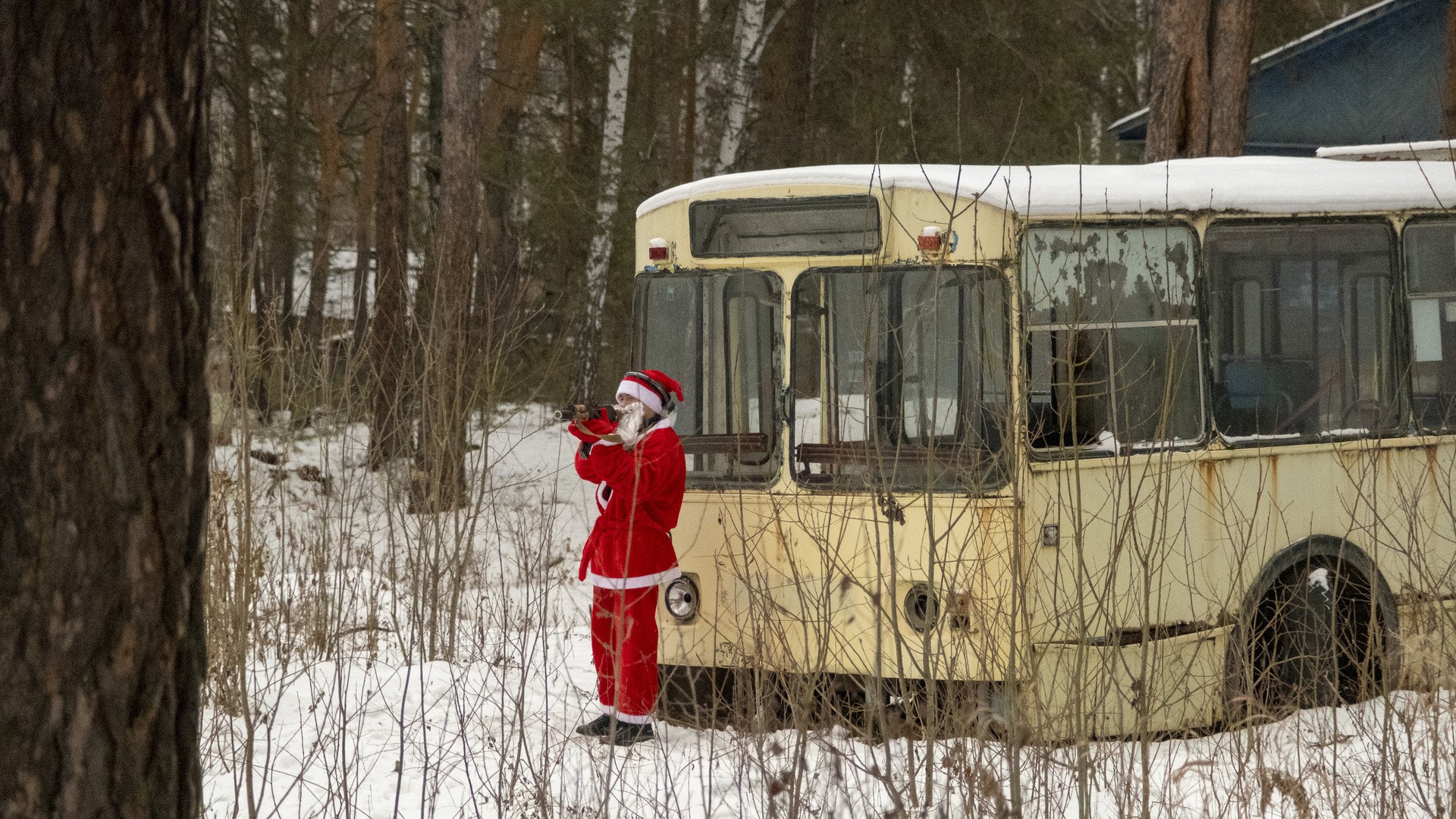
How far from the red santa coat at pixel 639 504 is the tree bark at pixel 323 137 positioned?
12459 millimetres

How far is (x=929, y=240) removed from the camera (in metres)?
6.64

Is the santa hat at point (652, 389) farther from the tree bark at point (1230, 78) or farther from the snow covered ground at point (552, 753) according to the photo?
the tree bark at point (1230, 78)

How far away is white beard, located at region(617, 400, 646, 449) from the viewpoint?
6.77 m

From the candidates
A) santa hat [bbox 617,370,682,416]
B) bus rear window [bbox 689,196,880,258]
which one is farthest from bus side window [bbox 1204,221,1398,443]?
santa hat [bbox 617,370,682,416]

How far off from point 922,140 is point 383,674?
13.2 meters

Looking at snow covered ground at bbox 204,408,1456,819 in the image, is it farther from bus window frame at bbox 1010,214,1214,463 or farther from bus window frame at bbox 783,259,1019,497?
bus window frame at bbox 1010,214,1214,463

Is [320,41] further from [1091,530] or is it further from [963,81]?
[1091,530]

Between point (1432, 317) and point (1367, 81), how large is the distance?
1257 centimetres

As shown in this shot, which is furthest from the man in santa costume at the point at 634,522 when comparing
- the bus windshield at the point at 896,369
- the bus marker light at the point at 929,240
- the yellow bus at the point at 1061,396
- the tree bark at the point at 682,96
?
the tree bark at the point at 682,96

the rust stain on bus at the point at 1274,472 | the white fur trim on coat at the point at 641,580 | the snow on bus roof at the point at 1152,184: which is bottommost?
the white fur trim on coat at the point at 641,580

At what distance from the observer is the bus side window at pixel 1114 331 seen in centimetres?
660

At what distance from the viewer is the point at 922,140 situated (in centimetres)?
2003

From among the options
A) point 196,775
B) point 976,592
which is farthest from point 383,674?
point 196,775

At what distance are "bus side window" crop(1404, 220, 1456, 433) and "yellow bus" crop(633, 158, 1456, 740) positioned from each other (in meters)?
0.02
